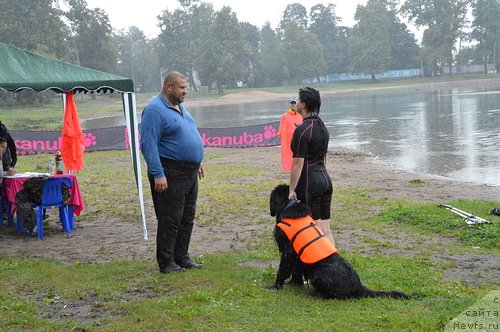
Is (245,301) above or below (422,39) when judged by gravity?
below

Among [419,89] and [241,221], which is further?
[419,89]

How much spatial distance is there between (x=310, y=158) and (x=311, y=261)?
3.48 ft

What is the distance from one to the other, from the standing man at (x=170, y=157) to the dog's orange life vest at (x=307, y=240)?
128 cm

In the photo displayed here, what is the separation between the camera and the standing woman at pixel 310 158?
523cm

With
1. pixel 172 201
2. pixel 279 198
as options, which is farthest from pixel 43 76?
pixel 279 198

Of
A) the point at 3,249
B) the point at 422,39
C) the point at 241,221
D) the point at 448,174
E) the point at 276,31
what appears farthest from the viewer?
the point at 276,31

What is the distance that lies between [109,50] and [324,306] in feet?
273

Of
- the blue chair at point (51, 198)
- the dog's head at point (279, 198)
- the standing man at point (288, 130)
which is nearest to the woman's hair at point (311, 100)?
the dog's head at point (279, 198)

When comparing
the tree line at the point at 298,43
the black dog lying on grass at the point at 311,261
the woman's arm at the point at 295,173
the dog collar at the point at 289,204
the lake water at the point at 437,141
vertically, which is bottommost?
the lake water at the point at 437,141

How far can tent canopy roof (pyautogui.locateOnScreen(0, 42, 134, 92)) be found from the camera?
7.47m

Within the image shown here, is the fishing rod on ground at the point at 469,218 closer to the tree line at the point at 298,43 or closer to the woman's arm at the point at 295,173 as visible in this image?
the woman's arm at the point at 295,173

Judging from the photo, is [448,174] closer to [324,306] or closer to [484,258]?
[484,258]

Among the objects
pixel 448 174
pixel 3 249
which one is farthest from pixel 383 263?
pixel 448 174

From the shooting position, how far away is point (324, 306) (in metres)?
4.53
